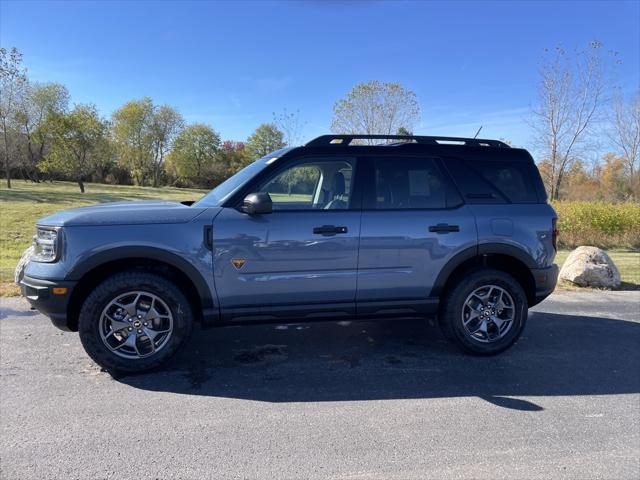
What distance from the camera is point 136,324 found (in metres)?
3.84

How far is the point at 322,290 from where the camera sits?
159 inches

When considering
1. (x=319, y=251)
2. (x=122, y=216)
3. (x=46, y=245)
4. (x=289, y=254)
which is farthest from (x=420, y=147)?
(x=46, y=245)

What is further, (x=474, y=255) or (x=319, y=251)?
(x=474, y=255)

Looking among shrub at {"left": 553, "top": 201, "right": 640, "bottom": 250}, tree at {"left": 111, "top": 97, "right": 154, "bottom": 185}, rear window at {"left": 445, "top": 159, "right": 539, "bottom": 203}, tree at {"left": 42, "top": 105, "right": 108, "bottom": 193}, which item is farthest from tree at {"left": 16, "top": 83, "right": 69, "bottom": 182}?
rear window at {"left": 445, "top": 159, "right": 539, "bottom": 203}

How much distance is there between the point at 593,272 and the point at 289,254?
19.9 ft

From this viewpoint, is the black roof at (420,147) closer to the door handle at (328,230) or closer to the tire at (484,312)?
the door handle at (328,230)

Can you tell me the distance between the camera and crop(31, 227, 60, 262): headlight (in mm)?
3650

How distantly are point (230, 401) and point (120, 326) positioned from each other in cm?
117

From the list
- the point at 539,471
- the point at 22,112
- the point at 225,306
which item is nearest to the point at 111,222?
the point at 225,306

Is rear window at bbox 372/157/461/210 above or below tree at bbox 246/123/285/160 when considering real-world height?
below

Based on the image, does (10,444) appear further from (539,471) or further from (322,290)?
(539,471)

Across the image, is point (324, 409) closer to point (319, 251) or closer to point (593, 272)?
point (319, 251)

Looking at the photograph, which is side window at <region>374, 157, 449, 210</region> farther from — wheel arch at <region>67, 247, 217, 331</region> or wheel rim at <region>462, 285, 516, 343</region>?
wheel arch at <region>67, 247, 217, 331</region>

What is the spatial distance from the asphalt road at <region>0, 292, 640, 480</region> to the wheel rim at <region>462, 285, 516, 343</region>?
261mm
